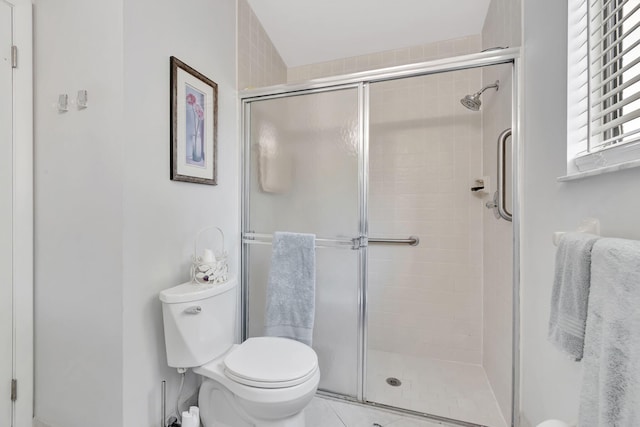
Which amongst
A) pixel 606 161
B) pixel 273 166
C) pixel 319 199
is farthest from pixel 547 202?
pixel 273 166

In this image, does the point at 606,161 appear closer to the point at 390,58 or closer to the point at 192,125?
the point at 192,125

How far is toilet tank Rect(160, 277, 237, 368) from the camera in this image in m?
1.23

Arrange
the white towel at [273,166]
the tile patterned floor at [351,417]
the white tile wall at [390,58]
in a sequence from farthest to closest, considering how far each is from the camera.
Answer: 1. the white tile wall at [390,58]
2. the white towel at [273,166]
3. the tile patterned floor at [351,417]

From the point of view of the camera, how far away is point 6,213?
1.26 metres

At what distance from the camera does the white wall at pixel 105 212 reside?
1166mm

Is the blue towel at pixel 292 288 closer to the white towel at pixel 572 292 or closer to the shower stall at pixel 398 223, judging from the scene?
the shower stall at pixel 398 223

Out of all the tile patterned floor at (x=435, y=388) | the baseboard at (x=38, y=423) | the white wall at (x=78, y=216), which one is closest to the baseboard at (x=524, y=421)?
the tile patterned floor at (x=435, y=388)

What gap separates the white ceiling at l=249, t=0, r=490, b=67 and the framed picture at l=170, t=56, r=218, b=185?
Result: 84 centimetres

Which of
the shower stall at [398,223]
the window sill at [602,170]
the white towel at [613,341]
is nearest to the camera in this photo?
the white towel at [613,341]

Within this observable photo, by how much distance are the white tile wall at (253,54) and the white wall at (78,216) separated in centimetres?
83

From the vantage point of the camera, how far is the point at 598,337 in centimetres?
60

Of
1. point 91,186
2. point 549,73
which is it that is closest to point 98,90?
point 91,186

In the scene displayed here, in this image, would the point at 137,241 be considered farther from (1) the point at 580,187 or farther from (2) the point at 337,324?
(1) the point at 580,187

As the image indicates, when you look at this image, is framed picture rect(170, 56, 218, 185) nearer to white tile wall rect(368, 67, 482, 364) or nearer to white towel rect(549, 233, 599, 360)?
white tile wall rect(368, 67, 482, 364)
